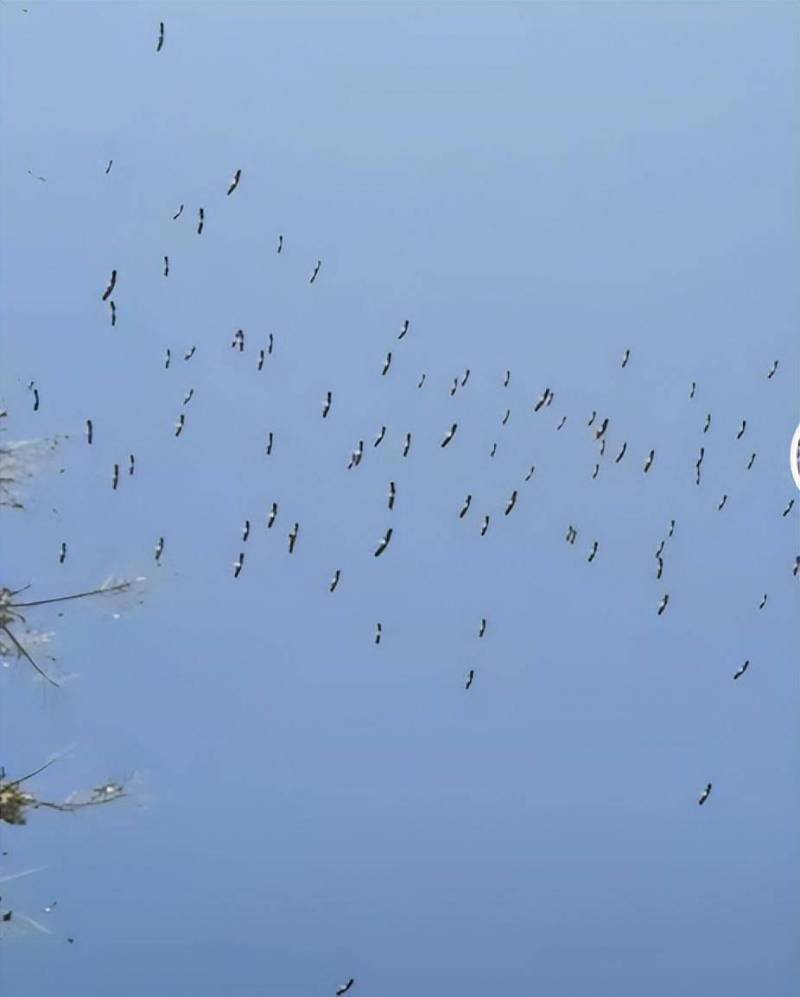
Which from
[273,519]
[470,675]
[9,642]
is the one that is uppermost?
[273,519]

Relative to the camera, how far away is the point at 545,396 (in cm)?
1328

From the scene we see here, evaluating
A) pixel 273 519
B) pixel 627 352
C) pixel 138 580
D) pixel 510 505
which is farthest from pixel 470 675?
pixel 138 580

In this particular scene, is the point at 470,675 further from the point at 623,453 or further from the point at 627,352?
the point at 627,352

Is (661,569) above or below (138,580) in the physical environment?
above

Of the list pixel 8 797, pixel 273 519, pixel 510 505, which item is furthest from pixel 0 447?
pixel 510 505

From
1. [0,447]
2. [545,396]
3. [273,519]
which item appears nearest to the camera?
[0,447]

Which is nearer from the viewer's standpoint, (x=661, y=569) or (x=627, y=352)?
(x=627, y=352)

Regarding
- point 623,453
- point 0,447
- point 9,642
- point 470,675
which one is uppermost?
point 623,453

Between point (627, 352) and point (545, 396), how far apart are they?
3.36 ft

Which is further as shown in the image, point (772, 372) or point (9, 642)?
point (772, 372)

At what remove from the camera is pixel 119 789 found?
19.0ft

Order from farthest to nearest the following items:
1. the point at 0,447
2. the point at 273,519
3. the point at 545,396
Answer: the point at 545,396, the point at 273,519, the point at 0,447

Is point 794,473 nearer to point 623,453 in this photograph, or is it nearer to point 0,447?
point 623,453

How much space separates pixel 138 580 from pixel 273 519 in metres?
6.46
